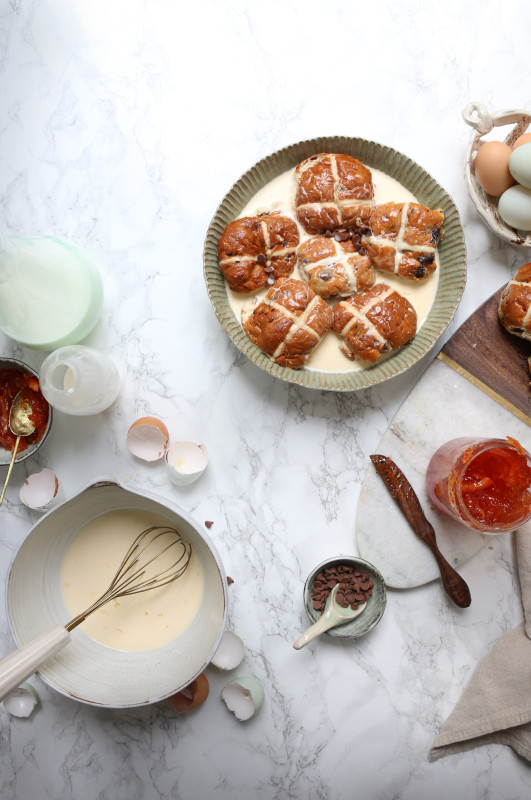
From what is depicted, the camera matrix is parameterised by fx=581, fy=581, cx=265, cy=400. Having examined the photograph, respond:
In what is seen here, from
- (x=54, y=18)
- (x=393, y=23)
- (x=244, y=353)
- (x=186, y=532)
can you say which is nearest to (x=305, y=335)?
(x=244, y=353)

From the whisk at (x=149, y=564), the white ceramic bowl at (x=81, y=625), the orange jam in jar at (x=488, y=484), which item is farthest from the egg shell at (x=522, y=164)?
the whisk at (x=149, y=564)

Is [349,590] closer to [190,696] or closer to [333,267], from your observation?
[190,696]

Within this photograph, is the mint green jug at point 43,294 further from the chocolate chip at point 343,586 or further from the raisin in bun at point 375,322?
the chocolate chip at point 343,586

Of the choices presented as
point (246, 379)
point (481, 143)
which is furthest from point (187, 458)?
point (481, 143)

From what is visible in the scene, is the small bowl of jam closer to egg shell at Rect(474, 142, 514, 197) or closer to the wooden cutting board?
the wooden cutting board

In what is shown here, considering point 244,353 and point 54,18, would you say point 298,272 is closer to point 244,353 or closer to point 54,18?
point 244,353

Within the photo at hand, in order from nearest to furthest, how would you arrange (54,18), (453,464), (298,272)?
1. (453,464)
2. (298,272)
3. (54,18)

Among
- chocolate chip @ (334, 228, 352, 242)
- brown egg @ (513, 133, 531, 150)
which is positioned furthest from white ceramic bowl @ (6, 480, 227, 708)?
brown egg @ (513, 133, 531, 150)
